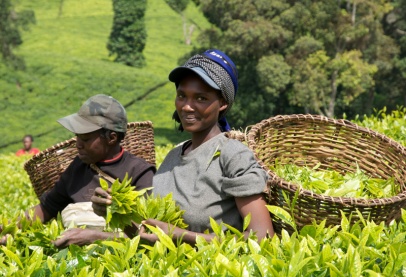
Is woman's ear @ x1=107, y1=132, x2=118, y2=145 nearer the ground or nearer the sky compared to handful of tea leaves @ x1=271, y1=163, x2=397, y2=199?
nearer the ground

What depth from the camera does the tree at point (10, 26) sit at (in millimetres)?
33431

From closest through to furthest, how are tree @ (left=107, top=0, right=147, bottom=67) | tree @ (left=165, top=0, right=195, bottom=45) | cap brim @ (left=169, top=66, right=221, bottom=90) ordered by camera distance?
cap brim @ (left=169, top=66, right=221, bottom=90) < tree @ (left=107, top=0, right=147, bottom=67) < tree @ (left=165, top=0, right=195, bottom=45)

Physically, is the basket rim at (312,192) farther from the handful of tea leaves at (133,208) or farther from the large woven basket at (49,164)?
the large woven basket at (49,164)

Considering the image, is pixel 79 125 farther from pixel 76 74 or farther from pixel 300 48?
pixel 76 74

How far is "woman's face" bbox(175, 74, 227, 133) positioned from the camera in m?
2.70

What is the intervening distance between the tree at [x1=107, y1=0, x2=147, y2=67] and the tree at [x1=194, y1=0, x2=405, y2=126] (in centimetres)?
1391

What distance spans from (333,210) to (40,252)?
1163mm

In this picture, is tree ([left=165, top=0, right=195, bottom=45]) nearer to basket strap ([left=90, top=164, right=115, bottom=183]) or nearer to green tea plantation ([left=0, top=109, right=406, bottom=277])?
basket strap ([left=90, top=164, right=115, bottom=183])

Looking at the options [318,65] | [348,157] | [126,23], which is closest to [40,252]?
[348,157]

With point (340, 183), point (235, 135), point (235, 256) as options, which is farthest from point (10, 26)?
point (235, 256)

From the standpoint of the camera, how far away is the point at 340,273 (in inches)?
72.6

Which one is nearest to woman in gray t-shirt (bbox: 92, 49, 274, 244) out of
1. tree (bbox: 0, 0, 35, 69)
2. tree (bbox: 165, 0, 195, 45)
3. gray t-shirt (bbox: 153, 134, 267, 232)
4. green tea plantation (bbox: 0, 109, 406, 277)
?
gray t-shirt (bbox: 153, 134, 267, 232)

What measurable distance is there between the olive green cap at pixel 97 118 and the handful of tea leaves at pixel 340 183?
3.03 ft

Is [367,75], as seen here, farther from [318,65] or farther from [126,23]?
[126,23]
